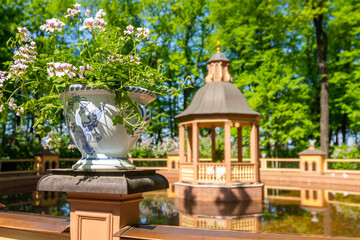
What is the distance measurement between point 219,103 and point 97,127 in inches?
498

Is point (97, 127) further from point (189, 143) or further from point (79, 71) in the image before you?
point (189, 143)

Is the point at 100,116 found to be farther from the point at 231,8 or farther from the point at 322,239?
the point at 231,8

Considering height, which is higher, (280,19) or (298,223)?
(280,19)

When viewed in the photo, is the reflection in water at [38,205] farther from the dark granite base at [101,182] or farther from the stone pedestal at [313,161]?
the stone pedestal at [313,161]

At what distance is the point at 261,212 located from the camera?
10891 millimetres

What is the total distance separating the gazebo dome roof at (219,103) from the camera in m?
14.2

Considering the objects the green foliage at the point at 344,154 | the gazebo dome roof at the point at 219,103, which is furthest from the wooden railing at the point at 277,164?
the gazebo dome roof at the point at 219,103

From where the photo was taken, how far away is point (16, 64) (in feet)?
7.54

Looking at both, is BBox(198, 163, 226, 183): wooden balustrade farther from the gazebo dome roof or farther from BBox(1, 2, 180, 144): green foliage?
BBox(1, 2, 180, 144): green foliage

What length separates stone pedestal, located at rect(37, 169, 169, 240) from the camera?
6.99 ft

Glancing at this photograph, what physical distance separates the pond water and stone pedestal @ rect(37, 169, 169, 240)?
6385 millimetres

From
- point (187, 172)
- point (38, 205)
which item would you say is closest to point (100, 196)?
point (38, 205)

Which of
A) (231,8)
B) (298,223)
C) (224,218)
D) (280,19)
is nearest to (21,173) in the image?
(224,218)

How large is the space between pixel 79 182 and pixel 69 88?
0.65 meters
